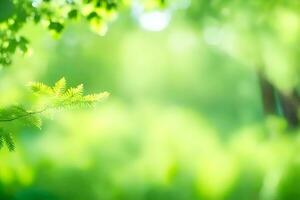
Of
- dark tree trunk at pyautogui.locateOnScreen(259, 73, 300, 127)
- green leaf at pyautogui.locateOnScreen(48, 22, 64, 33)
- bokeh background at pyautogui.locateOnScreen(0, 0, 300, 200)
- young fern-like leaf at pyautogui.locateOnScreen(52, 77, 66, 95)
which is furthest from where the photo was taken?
dark tree trunk at pyautogui.locateOnScreen(259, 73, 300, 127)

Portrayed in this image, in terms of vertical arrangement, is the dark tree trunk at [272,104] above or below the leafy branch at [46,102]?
above

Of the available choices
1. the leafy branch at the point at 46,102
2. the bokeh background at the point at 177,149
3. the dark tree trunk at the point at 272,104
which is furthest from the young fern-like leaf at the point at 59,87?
the dark tree trunk at the point at 272,104

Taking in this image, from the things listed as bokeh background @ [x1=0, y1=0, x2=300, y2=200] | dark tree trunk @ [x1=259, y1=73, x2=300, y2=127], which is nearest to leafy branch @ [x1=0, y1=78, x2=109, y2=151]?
bokeh background @ [x1=0, y1=0, x2=300, y2=200]

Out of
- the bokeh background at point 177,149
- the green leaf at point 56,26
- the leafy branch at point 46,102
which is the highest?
the bokeh background at point 177,149

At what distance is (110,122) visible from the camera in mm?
12156

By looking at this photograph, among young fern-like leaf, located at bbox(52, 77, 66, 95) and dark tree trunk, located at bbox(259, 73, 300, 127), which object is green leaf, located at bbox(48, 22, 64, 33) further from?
dark tree trunk, located at bbox(259, 73, 300, 127)

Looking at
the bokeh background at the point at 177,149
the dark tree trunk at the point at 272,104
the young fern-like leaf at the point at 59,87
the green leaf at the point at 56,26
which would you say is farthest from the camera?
the dark tree trunk at the point at 272,104

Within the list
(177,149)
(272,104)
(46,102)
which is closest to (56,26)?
(46,102)

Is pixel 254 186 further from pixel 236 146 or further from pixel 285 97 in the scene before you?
pixel 285 97

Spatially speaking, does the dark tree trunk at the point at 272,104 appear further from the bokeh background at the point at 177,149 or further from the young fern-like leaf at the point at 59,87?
the young fern-like leaf at the point at 59,87

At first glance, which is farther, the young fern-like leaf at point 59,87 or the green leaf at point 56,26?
the green leaf at point 56,26

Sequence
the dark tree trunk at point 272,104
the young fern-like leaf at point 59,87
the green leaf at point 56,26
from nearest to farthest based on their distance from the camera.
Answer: the young fern-like leaf at point 59,87, the green leaf at point 56,26, the dark tree trunk at point 272,104

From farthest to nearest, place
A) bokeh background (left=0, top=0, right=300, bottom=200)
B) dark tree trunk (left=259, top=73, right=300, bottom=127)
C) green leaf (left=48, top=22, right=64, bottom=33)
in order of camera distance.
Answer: dark tree trunk (left=259, top=73, right=300, bottom=127)
bokeh background (left=0, top=0, right=300, bottom=200)
green leaf (left=48, top=22, right=64, bottom=33)

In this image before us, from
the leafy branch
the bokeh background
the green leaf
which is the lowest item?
the leafy branch
